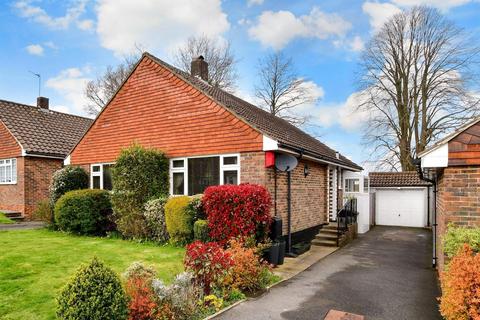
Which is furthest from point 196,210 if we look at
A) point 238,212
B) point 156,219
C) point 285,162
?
point 285,162

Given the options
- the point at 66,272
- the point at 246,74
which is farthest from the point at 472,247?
the point at 246,74

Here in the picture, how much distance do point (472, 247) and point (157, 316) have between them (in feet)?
16.4

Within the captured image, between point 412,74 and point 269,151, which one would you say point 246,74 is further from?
point 269,151

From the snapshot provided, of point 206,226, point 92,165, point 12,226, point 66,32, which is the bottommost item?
point 12,226

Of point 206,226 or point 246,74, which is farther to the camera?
point 246,74

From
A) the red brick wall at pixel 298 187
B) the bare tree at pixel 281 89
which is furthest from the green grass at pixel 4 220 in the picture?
the bare tree at pixel 281 89

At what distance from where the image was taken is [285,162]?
9.36 meters

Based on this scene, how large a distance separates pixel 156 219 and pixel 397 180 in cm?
1547

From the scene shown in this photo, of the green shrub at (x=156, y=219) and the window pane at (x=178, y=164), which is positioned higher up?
the window pane at (x=178, y=164)

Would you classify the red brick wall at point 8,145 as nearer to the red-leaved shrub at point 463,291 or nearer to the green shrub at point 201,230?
the green shrub at point 201,230

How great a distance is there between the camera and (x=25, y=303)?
501 cm

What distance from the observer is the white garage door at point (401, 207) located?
1917cm

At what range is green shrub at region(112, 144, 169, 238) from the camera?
11195 mm

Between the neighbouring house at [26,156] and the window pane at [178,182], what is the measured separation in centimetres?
962
